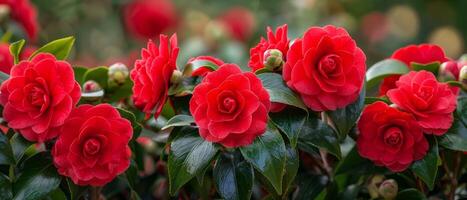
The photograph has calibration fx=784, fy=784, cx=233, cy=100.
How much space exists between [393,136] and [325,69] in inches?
6.3

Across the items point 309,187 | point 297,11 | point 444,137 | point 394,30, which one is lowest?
point 394,30

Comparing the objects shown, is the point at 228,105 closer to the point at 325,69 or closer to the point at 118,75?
the point at 325,69

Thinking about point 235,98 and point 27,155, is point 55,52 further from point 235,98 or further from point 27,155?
point 235,98

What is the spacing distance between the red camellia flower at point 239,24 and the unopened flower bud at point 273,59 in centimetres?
213

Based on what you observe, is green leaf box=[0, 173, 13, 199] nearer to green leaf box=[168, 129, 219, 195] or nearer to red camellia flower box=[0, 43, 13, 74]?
green leaf box=[168, 129, 219, 195]

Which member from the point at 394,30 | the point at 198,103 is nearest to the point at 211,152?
the point at 198,103

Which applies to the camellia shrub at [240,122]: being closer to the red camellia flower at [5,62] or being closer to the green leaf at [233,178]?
the green leaf at [233,178]

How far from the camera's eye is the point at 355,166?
1.28 m

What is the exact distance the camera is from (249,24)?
3449 mm

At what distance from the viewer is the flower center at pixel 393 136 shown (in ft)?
3.94

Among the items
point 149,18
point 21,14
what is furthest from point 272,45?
point 149,18

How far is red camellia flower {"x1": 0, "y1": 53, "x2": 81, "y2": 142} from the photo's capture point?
3.73 feet

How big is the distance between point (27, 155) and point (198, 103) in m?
0.33

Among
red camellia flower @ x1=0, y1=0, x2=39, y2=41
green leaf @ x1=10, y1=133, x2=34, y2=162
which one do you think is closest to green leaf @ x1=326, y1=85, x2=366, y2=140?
green leaf @ x1=10, y1=133, x2=34, y2=162
